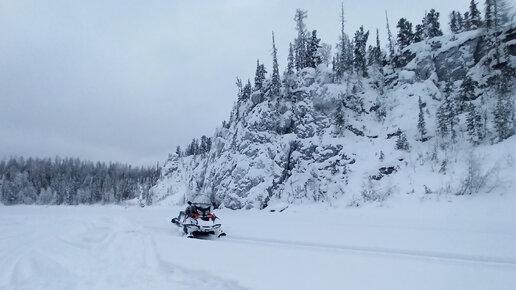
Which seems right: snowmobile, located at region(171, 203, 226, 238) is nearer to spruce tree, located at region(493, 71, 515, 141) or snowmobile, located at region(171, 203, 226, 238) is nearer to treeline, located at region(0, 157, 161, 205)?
spruce tree, located at region(493, 71, 515, 141)

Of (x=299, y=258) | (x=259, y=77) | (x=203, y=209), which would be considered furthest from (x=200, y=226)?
(x=259, y=77)

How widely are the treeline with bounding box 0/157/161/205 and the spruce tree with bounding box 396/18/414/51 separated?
69339 millimetres

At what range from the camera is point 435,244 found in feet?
35.1

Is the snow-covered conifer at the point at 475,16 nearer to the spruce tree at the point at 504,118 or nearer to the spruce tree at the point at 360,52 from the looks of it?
the spruce tree at the point at 360,52

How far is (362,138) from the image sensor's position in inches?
1186

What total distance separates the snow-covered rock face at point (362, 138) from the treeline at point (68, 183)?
5538 cm

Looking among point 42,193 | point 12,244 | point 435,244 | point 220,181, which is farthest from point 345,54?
point 42,193

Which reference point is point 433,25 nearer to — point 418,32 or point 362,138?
point 418,32

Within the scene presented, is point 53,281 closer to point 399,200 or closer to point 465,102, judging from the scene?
point 399,200

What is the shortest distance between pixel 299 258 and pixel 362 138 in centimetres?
2352

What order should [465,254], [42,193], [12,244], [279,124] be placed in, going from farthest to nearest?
[42,193], [279,124], [12,244], [465,254]

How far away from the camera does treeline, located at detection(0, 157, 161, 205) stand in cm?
9369

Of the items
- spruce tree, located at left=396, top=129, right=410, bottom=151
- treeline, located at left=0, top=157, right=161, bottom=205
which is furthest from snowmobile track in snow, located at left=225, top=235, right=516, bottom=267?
treeline, located at left=0, top=157, right=161, bottom=205

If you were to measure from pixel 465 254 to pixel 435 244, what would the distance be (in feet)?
4.68
